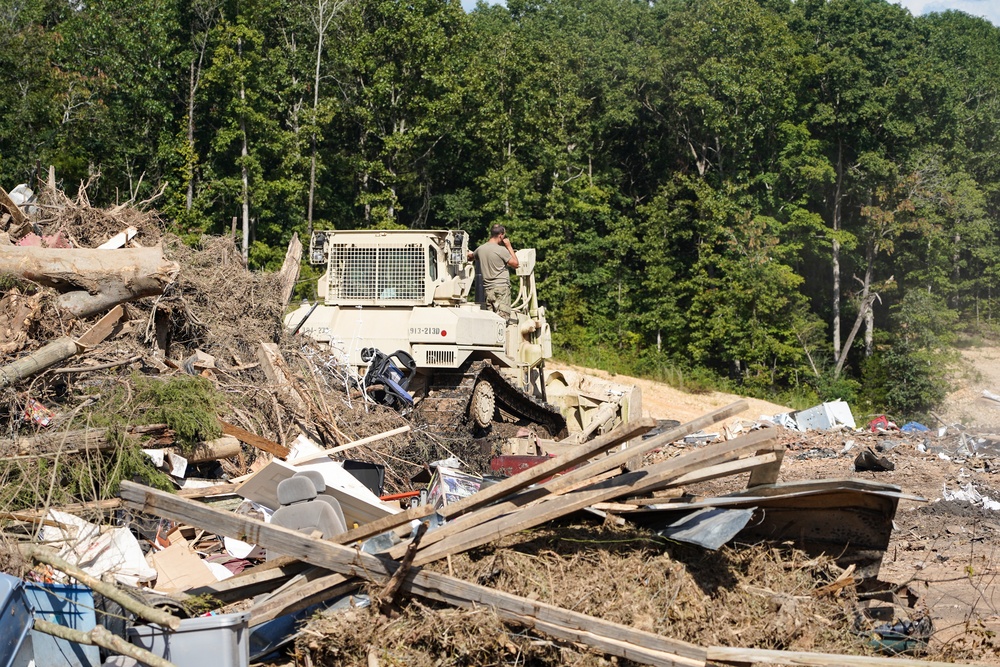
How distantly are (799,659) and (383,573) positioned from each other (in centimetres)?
206

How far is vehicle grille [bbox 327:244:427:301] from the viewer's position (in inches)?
537

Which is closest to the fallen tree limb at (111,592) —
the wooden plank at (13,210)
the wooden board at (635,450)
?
the wooden board at (635,450)

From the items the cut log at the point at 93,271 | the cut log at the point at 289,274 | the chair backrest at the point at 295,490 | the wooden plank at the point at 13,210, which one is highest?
the wooden plank at the point at 13,210

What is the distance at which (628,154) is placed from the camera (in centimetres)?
4156

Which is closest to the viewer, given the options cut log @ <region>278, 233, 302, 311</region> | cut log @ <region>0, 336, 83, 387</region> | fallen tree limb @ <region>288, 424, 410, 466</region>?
cut log @ <region>0, 336, 83, 387</region>

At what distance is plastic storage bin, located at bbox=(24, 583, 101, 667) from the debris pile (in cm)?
1

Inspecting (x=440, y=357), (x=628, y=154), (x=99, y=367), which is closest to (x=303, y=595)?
(x=99, y=367)

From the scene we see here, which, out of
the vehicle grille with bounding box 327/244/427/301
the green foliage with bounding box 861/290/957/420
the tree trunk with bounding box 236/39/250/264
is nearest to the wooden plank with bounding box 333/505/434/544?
the vehicle grille with bounding box 327/244/427/301

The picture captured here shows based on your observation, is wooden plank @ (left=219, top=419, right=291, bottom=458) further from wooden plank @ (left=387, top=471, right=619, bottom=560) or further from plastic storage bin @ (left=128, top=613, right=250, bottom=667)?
plastic storage bin @ (left=128, top=613, right=250, bottom=667)

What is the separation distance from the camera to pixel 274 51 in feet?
99.9

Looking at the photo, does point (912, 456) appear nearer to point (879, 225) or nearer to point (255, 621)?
point (255, 621)

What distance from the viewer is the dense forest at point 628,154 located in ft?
92.8

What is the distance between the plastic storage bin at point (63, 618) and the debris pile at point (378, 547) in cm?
1

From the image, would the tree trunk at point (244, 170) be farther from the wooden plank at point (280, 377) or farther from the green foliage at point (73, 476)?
the green foliage at point (73, 476)
